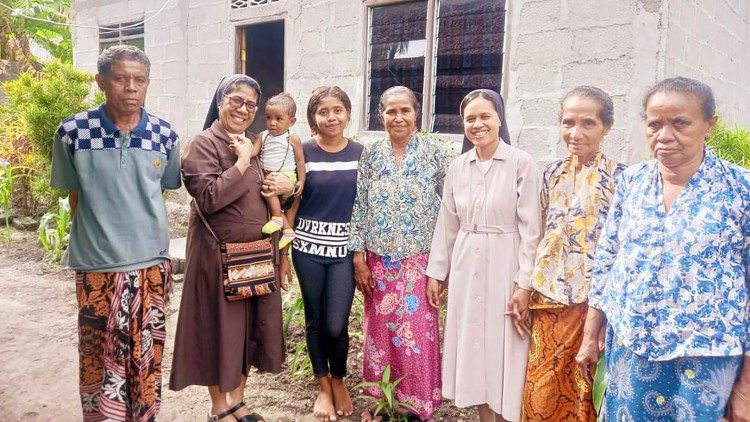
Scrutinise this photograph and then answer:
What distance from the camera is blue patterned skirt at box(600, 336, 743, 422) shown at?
1571 millimetres

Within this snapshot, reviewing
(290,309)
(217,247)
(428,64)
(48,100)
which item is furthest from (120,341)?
(48,100)

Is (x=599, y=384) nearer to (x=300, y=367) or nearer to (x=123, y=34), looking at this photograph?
(x=300, y=367)

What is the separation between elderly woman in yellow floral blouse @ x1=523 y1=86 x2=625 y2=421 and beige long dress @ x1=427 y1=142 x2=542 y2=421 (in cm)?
10

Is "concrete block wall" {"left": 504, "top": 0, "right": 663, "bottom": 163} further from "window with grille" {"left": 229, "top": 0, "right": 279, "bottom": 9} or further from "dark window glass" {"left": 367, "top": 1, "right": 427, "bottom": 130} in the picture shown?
"window with grille" {"left": 229, "top": 0, "right": 279, "bottom": 9}

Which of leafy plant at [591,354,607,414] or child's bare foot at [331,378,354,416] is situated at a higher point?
leafy plant at [591,354,607,414]

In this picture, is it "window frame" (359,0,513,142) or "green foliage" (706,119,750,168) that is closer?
"green foliage" (706,119,750,168)

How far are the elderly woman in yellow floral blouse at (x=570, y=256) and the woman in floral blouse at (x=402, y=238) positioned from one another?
1.99 ft

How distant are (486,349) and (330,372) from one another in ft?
3.13

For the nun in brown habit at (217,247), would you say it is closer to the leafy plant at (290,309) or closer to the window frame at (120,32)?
the leafy plant at (290,309)

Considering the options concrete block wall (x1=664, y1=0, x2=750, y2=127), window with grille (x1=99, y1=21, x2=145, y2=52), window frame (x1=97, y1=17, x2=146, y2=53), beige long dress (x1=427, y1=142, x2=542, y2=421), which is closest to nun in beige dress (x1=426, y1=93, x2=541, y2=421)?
beige long dress (x1=427, y1=142, x2=542, y2=421)

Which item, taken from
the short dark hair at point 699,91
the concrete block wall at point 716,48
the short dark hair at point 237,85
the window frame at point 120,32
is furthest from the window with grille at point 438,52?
the window frame at point 120,32

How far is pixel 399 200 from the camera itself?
8.62 feet

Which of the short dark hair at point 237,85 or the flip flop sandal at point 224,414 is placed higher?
the short dark hair at point 237,85

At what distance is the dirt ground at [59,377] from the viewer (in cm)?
297
